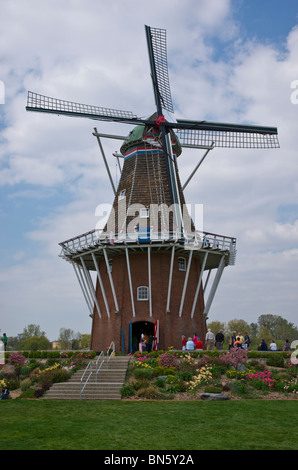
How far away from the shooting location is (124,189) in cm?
2847

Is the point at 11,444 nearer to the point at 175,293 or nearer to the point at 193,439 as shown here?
the point at 193,439

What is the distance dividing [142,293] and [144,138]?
1043 centimetres

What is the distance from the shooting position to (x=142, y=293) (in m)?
25.2

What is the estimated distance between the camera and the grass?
834 centimetres

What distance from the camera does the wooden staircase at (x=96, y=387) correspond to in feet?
49.5

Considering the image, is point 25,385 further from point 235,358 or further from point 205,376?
point 235,358

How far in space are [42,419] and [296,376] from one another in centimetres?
1041

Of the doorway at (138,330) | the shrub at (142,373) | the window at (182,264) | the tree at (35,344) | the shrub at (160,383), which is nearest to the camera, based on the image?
the shrub at (160,383)

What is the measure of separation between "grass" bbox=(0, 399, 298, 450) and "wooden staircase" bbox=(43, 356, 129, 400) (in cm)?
124

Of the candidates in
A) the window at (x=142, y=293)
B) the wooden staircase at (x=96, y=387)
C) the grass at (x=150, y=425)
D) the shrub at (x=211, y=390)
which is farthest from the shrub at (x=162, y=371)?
the window at (x=142, y=293)

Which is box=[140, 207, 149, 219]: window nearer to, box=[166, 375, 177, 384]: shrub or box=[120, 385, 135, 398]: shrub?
box=[166, 375, 177, 384]: shrub

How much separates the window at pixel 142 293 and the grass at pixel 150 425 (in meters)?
11.3

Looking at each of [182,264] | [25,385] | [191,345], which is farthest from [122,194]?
[25,385]

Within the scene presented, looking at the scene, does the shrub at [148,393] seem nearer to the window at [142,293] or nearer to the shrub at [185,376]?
the shrub at [185,376]
